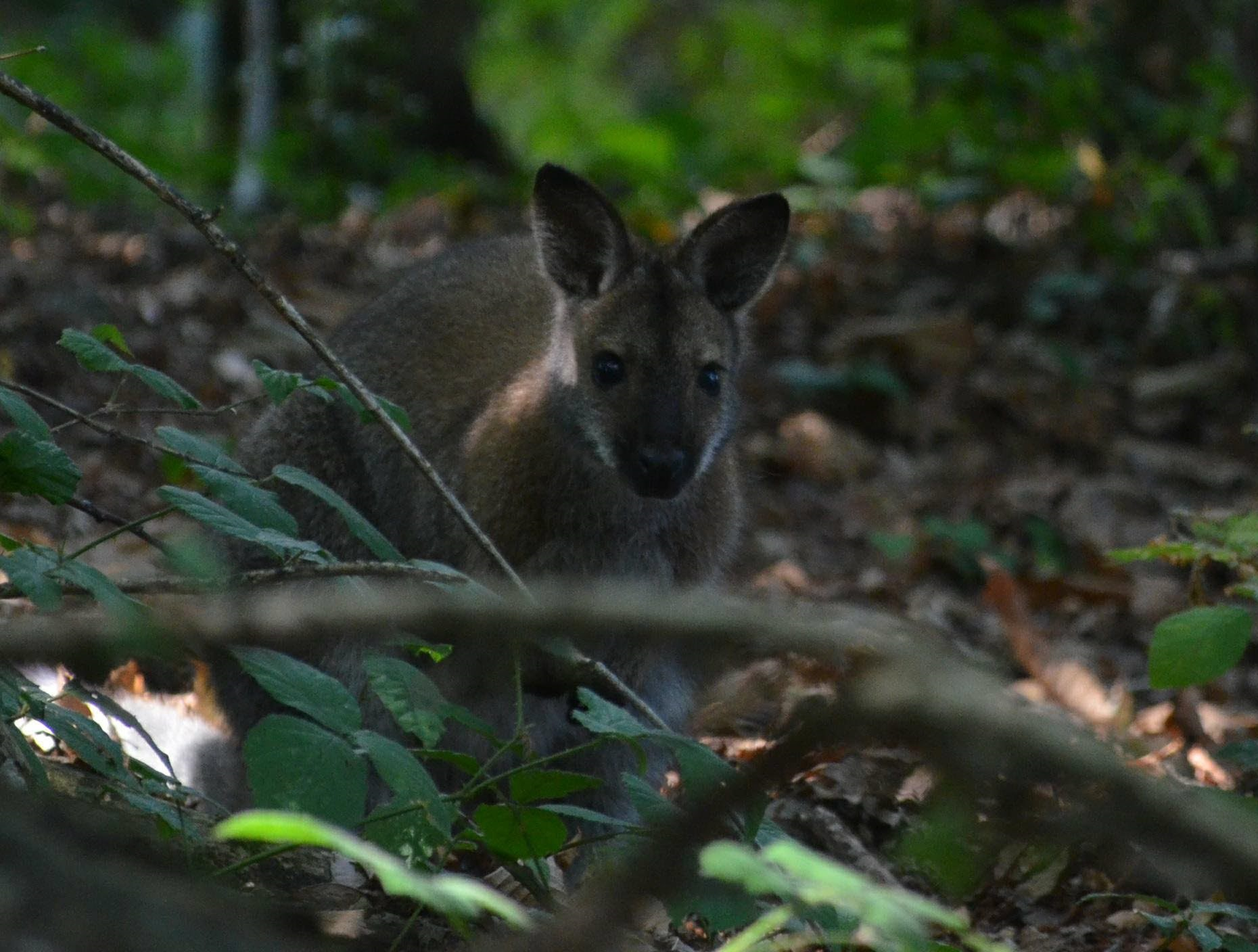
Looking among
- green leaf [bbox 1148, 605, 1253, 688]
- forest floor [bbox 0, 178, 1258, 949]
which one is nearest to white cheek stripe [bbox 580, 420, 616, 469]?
forest floor [bbox 0, 178, 1258, 949]

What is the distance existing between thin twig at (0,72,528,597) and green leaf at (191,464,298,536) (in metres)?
0.41

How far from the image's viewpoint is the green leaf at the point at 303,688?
9.10ft

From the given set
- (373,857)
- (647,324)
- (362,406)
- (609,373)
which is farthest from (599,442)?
(373,857)

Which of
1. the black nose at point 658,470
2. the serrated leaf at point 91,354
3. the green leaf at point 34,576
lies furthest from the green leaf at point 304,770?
the black nose at point 658,470

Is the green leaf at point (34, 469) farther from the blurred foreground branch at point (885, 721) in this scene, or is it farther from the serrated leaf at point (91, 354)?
the blurred foreground branch at point (885, 721)

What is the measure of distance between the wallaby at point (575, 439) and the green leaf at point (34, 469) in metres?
1.88

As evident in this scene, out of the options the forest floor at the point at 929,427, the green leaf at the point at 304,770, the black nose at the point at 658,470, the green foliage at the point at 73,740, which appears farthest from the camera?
the forest floor at the point at 929,427

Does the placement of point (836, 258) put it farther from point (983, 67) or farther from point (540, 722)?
point (540, 722)

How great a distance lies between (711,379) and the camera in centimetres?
521

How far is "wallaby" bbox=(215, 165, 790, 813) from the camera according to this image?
4957 millimetres

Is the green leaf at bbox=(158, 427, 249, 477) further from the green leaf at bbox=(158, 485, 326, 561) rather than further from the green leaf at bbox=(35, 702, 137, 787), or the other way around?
the green leaf at bbox=(35, 702, 137, 787)

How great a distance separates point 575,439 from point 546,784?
228 centimetres

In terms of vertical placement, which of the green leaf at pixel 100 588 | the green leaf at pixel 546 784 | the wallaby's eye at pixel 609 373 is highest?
the green leaf at pixel 100 588

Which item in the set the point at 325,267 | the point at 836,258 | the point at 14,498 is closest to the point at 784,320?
the point at 836,258
